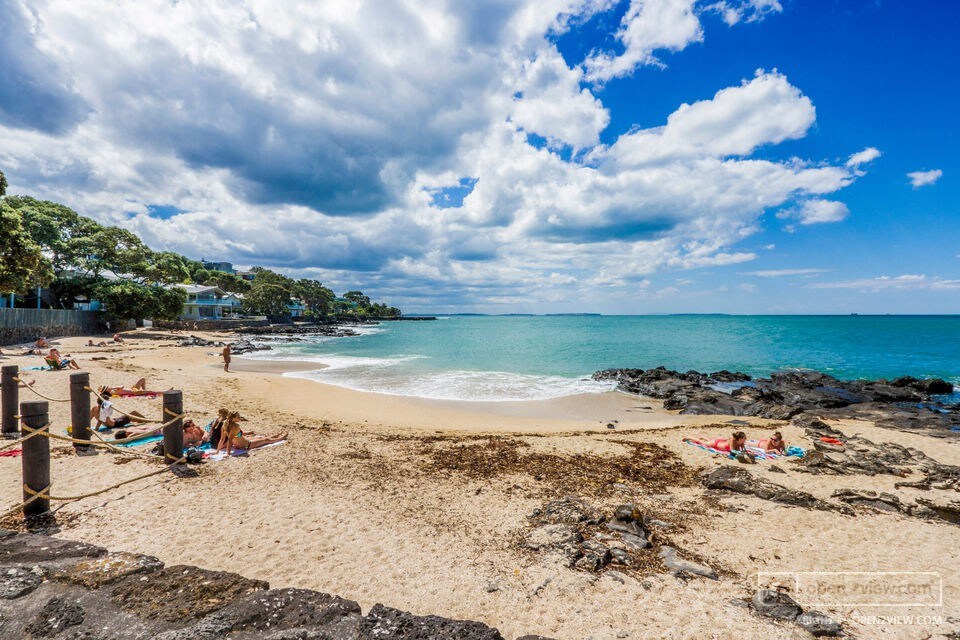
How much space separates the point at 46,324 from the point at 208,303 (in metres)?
40.3

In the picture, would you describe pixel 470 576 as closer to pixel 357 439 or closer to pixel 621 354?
pixel 357 439

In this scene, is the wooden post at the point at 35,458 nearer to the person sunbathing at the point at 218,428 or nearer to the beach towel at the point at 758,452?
the person sunbathing at the point at 218,428

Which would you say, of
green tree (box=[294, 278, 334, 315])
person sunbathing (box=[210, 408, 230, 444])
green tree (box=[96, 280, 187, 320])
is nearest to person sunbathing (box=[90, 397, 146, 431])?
person sunbathing (box=[210, 408, 230, 444])

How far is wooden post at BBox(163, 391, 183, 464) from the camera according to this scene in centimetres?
794

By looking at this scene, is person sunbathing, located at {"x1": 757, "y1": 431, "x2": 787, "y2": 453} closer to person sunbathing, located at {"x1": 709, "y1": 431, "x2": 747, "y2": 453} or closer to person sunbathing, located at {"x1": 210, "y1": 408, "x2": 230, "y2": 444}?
person sunbathing, located at {"x1": 709, "y1": 431, "x2": 747, "y2": 453}

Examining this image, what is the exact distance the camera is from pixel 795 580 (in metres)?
5.34

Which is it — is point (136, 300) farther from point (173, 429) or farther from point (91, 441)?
point (91, 441)

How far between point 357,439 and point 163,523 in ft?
18.3

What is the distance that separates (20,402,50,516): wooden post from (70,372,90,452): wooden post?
302cm

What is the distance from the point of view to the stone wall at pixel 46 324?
2981 centimetres

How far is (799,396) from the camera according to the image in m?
22.7

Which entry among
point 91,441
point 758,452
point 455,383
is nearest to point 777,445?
point 758,452

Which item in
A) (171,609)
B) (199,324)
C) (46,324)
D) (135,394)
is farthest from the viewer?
(199,324)

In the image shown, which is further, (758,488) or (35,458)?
(758,488)
